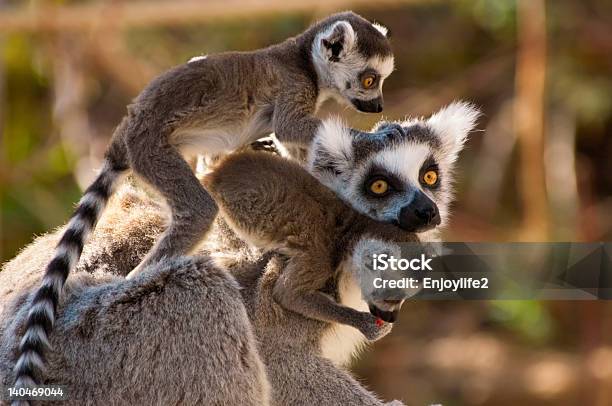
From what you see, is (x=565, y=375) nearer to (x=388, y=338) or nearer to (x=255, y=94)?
(x=388, y=338)

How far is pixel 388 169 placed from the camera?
5.35 m

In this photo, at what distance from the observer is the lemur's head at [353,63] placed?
19.7ft

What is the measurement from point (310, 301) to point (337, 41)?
1.85 metres

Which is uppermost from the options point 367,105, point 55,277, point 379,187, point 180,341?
point 367,105

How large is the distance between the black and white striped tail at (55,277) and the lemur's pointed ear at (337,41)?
152cm

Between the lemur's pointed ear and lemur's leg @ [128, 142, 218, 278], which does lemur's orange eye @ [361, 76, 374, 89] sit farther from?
lemur's leg @ [128, 142, 218, 278]

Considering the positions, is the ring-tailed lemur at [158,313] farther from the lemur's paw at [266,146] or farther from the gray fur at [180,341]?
the lemur's paw at [266,146]

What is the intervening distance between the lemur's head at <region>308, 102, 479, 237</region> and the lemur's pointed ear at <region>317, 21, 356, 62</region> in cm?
58

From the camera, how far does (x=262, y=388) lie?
4715mm

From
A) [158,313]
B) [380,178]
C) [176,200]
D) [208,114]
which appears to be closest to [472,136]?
[380,178]

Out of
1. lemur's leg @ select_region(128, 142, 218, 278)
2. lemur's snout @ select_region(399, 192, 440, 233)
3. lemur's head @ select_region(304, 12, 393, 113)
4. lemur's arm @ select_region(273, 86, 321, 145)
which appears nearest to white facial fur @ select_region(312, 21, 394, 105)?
lemur's head @ select_region(304, 12, 393, 113)

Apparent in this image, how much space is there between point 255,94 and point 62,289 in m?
1.67
